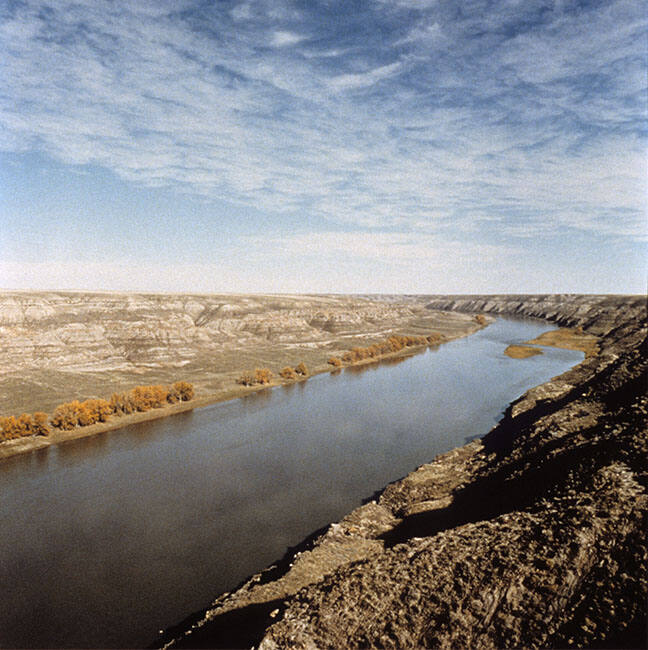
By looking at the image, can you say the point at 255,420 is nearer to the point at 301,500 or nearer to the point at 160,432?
the point at 160,432

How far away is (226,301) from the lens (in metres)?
→ 144

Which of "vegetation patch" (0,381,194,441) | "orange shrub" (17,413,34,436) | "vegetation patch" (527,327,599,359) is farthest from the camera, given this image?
"vegetation patch" (527,327,599,359)

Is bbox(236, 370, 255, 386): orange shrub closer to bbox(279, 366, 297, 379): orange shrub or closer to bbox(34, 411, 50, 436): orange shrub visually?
bbox(279, 366, 297, 379): orange shrub

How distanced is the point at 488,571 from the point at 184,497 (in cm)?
2506

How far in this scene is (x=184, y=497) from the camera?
31703 mm

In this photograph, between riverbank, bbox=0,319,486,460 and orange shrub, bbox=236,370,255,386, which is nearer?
riverbank, bbox=0,319,486,460

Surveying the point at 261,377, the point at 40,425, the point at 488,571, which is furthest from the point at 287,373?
the point at 488,571

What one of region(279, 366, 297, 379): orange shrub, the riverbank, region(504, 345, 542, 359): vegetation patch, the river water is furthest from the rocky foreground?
region(504, 345, 542, 359): vegetation patch

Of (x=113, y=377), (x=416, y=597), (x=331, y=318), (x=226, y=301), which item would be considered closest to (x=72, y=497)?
(x=416, y=597)

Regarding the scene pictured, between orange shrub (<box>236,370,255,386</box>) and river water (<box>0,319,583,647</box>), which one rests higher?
orange shrub (<box>236,370,255,386</box>)

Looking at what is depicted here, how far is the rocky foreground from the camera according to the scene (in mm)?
12516

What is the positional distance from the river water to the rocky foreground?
3.39m

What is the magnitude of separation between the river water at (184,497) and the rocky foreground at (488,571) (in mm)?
3389

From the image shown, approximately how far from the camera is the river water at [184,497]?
2123 centimetres
